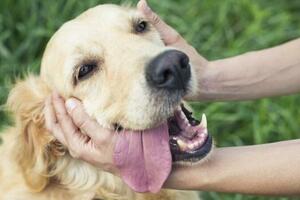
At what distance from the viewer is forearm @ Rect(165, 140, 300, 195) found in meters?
2.92

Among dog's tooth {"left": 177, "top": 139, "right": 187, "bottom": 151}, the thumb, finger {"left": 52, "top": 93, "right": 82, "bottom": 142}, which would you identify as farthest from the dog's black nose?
the thumb

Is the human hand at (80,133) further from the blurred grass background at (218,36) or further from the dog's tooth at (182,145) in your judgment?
the blurred grass background at (218,36)

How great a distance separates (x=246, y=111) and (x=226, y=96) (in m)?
1.18

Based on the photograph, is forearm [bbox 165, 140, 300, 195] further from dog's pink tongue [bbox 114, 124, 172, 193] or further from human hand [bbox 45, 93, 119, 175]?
human hand [bbox 45, 93, 119, 175]

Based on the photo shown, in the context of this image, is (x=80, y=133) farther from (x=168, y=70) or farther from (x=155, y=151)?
(x=168, y=70)

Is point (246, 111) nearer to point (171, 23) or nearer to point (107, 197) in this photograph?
point (171, 23)

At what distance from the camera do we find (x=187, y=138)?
304cm

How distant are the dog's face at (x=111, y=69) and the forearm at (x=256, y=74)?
21.1 inches

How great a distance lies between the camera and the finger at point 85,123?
3053 mm

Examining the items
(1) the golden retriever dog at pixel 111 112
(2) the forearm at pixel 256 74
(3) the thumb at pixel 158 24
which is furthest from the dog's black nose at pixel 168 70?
(2) the forearm at pixel 256 74

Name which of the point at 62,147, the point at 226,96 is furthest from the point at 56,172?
the point at 226,96

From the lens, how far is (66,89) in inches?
126

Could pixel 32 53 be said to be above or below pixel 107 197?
below

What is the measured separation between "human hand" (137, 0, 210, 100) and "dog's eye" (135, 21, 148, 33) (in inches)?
2.5
